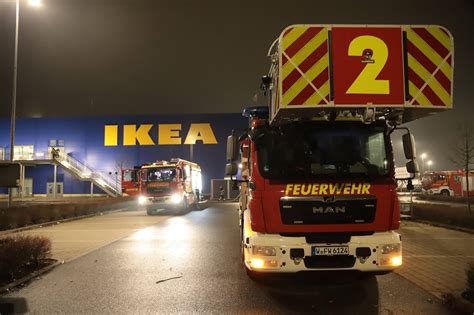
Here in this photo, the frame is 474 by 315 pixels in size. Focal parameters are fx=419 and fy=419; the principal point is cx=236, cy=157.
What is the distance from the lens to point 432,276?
7.54 metres

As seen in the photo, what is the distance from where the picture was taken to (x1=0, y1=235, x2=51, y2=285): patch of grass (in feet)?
24.6

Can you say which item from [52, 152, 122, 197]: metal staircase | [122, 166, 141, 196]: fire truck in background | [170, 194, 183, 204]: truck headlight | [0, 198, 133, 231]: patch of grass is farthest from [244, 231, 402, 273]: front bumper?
[52, 152, 122, 197]: metal staircase

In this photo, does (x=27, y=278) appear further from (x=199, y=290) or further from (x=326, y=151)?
(x=326, y=151)

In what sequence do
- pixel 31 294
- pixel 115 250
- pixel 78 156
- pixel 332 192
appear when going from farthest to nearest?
pixel 78 156
pixel 115 250
pixel 31 294
pixel 332 192

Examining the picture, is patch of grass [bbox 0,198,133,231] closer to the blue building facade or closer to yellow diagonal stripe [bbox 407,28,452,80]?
yellow diagonal stripe [bbox 407,28,452,80]

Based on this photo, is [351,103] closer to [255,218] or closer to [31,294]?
[255,218]

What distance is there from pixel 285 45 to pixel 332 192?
2264 mm

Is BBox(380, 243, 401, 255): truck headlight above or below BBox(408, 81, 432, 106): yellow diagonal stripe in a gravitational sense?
below

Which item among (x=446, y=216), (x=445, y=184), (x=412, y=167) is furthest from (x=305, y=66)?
(x=445, y=184)

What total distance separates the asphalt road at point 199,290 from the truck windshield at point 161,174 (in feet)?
44.2

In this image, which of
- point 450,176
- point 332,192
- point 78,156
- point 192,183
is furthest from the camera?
point 78,156

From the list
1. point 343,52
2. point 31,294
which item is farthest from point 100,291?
point 343,52

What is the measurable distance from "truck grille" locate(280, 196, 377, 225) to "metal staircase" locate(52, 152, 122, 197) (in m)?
39.6

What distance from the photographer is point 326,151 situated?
6520 mm
